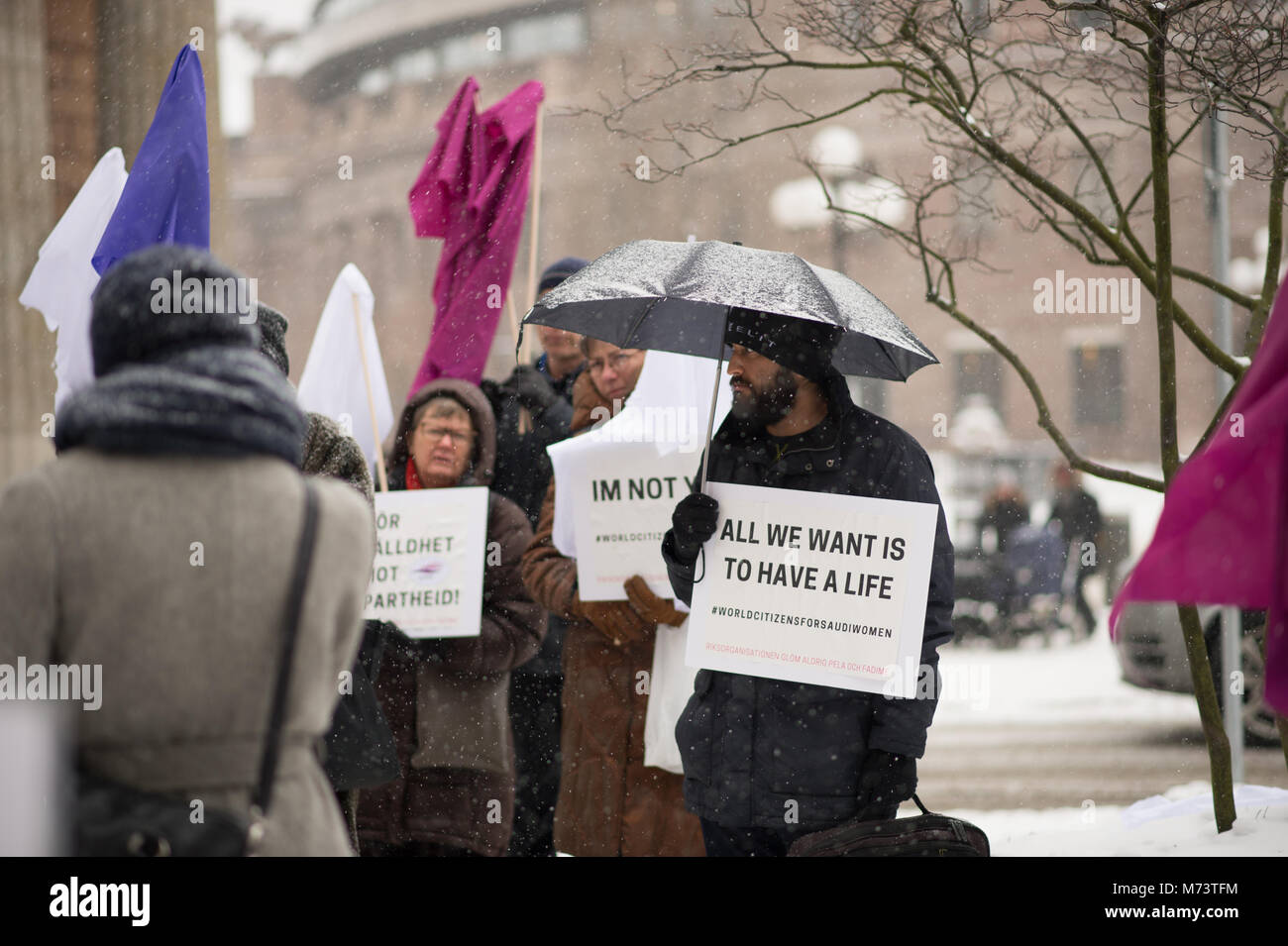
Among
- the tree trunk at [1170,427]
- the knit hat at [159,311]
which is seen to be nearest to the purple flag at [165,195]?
the knit hat at [159,311]

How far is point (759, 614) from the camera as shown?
12.8 ft

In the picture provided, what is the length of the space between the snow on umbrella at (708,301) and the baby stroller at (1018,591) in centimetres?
1371

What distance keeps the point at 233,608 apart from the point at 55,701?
0.30 m

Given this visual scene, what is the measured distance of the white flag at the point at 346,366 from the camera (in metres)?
6.45

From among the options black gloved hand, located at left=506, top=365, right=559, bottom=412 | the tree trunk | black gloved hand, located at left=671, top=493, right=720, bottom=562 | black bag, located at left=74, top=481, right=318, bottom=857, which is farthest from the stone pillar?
black bag, located at left=74, top=481, right=318, bottom=857

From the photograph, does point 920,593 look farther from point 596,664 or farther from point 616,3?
point 616,3

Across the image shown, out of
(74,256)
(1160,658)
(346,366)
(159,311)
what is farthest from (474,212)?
(1160,658)

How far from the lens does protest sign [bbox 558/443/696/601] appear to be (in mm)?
4879

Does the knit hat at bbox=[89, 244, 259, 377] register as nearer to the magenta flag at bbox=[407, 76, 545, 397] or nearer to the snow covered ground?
the magenta flag at bbox=[407, 76, 545, 397]

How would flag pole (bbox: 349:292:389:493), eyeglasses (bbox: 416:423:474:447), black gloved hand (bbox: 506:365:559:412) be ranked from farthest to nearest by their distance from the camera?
black gloved hand (bbox: 506:365:559:412), flag pole (bbox: 349:292:389:493), eyeglasses (bbox: 416:423:474:447)

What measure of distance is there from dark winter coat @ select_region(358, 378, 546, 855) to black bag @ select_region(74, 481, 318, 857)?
2.88m

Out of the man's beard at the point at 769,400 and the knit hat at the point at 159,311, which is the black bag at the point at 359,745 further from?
the knit hat at the point at 159,311

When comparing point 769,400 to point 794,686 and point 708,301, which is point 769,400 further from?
point 794,686
